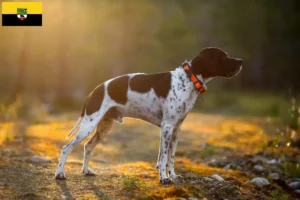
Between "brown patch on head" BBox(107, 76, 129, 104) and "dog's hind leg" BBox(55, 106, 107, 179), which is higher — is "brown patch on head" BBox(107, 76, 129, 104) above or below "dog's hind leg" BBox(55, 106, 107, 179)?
above

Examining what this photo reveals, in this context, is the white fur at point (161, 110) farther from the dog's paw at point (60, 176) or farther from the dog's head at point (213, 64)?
the dog's head at point (213, 64)

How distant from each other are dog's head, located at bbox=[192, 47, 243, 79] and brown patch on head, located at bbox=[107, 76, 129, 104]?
104cm

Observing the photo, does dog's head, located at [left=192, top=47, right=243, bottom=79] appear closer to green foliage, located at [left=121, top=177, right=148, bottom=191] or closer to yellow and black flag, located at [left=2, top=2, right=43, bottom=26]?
green foliage, located at [left=121, top=177, right=148, bottom=191]

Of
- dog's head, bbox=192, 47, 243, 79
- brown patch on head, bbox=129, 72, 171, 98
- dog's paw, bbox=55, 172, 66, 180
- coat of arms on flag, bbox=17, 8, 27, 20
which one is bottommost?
dog's paw, bbox=55, 172, 66, 180

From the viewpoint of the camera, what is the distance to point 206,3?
125 ft

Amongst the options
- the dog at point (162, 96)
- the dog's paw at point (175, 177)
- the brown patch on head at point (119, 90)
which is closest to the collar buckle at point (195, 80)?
the dog at point (162, 96)

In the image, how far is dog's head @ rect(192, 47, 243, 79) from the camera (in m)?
6.46

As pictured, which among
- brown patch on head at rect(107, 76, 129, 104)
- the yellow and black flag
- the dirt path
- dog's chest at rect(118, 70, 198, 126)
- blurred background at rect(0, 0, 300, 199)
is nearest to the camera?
the dirt path

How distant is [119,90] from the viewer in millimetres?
6586

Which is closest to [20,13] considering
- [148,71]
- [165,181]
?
[165,181]

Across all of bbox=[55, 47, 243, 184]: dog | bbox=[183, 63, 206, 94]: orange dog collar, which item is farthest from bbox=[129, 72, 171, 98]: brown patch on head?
bbox=[183, 63, 206, 94]: orange dog collar

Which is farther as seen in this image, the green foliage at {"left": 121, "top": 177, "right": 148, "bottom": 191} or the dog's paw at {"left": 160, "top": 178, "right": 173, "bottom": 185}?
the dog's paw at {"left": 160, "top": 178, "right": 173, "bottom": 185}

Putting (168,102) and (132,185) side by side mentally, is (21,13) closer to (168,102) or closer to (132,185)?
(168,102)

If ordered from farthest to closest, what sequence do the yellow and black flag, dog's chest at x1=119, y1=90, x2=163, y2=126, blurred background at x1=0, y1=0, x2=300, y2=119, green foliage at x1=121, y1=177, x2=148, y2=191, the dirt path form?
blurred background at x1=0, y1=0, x2=300, y2=119 → the yellow and black flag → dog's chest at x1=119, y1=90, x2=163, y2=126 → green foliage at x1=121, y1=177, x2=148, y2=191 → the dirt path
